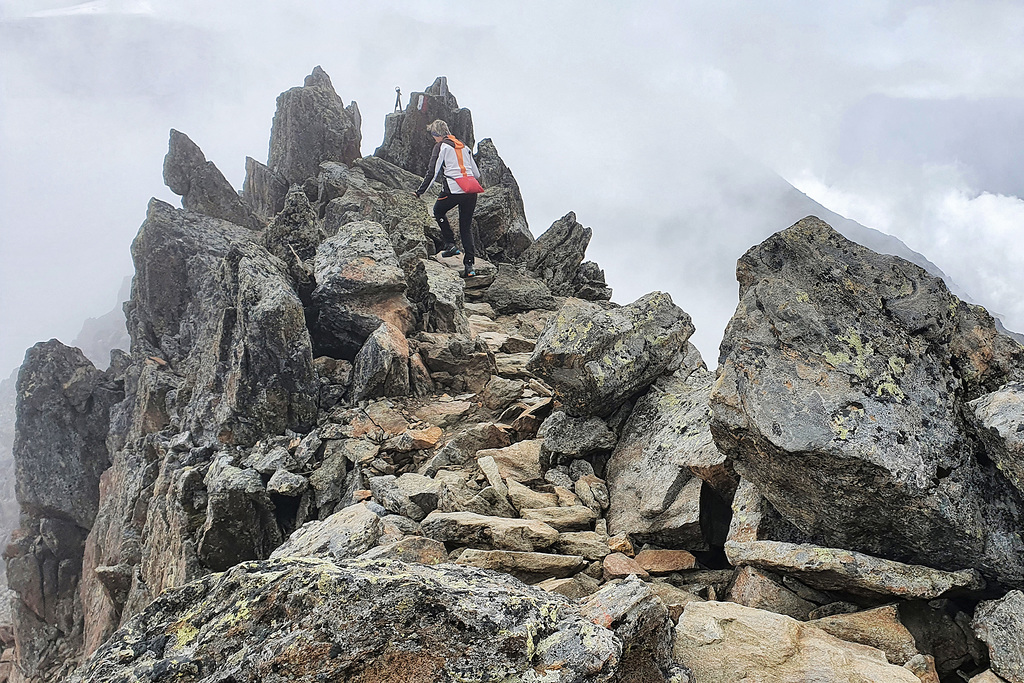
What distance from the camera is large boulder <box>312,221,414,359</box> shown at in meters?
20.5

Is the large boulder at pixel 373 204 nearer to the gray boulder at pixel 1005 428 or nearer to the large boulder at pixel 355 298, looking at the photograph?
the large boulder at pixel 355 298

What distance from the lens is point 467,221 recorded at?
27.3 meters

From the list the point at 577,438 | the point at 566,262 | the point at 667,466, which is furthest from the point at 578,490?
the point at 566,262

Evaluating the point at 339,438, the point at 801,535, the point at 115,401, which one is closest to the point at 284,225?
the point at 339,438

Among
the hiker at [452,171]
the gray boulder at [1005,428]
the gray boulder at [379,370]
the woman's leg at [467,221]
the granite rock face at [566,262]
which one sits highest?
the granite rock face at [566,262]

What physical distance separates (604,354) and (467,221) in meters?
16.6

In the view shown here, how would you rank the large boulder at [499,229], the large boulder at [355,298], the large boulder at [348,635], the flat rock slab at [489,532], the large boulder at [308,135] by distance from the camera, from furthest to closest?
1. the large boulder at [308,135]
2. the large boulder at [499,229]
3. the large boulder at [355,298]
4. the flat rock slab at [489,532]
5. the large boulder at [348,635]

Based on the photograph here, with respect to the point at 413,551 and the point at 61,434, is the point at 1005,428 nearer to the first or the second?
the point at 413,551

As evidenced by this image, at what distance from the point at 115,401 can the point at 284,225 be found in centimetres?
2004

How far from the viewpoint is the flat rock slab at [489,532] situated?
8.74 m

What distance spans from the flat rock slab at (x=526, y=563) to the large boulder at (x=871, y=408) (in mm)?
3015

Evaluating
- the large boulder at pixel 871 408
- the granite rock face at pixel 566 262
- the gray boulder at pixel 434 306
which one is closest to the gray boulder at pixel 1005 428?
the large boulder at pixel 871 408

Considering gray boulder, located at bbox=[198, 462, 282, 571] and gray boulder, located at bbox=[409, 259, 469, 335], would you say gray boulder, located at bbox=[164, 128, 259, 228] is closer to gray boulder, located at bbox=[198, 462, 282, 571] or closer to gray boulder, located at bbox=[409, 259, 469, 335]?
gray boulder, located at bbox=[409, 259, 469, 335]

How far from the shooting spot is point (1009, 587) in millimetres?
6840
